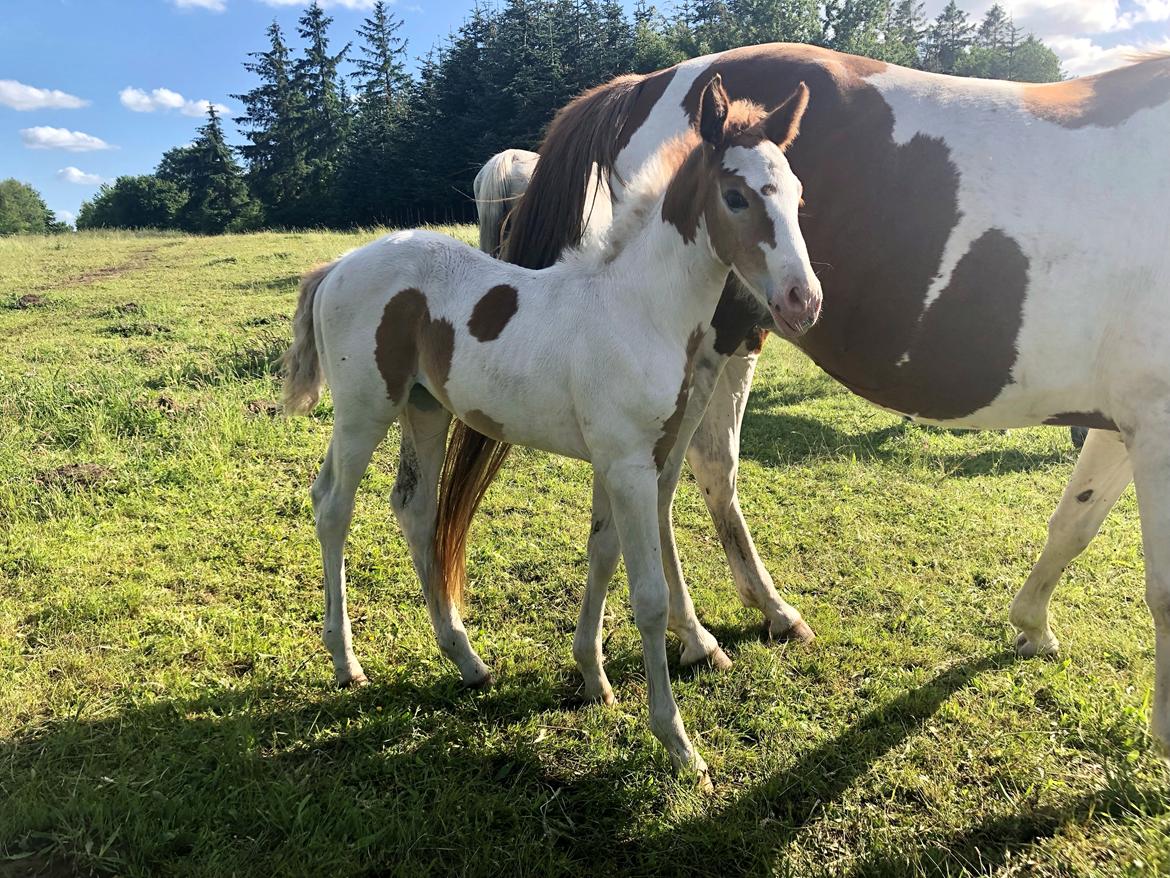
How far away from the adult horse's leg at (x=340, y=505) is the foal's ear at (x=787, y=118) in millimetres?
1641

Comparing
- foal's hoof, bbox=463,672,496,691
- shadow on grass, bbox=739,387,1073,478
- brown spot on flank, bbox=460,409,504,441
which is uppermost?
brown spot on flank, bbox=460,409,504,441

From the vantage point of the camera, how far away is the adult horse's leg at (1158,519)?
2.12 m

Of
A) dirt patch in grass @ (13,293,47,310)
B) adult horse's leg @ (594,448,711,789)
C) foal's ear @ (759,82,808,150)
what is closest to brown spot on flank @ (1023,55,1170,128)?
foal's ear @ (759,82,808,150)

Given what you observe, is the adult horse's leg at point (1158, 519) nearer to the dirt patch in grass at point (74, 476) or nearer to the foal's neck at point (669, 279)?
the foal's neck at point (669, 279)

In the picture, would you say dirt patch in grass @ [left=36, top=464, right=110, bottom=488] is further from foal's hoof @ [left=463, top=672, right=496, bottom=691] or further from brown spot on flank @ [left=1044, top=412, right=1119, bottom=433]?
brown spot on flank @ [left=1044, top=412, right=1119, bottom=433]

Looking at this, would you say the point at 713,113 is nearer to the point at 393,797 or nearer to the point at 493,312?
the point at 493,312

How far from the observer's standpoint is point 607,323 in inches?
83.4

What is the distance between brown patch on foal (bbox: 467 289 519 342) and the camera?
2.25 m

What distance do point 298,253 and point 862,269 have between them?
14075 millimetres

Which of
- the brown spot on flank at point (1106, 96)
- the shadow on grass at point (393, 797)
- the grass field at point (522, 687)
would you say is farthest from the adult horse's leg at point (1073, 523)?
the brown spot on flank at point (1106, 96)

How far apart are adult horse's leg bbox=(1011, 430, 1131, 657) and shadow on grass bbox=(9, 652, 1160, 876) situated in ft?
2.32

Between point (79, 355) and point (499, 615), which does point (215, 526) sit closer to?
point (499, 615)

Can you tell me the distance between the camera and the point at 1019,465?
5.31m

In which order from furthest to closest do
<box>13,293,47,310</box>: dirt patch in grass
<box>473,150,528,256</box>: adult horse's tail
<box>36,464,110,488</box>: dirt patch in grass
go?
<box>13,293,47,310</box>: dirt patch in grass → <box>36,464,110,488</box>: dirt patch in grass → <box>473,150,528,256</box>: adult horse's tail
